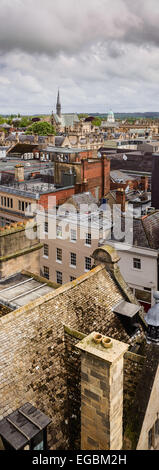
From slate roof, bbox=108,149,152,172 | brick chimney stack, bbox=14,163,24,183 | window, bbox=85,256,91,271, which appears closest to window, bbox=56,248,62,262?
window, bbox=85,256,91,271

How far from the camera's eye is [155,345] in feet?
36.4

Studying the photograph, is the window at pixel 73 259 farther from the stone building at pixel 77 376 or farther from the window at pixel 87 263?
the stone building at pixel 77 376

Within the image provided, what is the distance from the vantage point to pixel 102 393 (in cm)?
946

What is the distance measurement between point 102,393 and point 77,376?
2.47 meters

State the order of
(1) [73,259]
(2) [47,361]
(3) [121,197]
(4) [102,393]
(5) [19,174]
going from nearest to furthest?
(4) [102,393]
(2) [47,361]
(1) [73,259]
(3) [121,197]
(5) [19,174]

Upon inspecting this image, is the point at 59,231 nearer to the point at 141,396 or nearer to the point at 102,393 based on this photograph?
the point at 141,396

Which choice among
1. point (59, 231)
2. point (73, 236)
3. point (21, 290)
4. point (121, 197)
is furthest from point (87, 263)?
point (21, 290)

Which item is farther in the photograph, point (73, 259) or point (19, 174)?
point (19, 174)

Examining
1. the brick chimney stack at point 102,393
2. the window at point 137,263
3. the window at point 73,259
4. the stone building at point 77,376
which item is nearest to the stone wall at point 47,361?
the stone building at point 77,376

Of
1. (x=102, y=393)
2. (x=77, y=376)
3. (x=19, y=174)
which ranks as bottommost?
(x=77, y=376)

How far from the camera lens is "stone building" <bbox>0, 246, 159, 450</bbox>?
961cm
